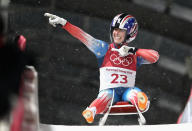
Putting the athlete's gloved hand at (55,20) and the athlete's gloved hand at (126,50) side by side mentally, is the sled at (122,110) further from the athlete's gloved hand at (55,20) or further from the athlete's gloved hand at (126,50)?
the athlete's gloved hand at (55,20)

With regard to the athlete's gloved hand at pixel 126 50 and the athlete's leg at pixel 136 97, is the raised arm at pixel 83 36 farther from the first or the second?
the athlete's leg at pixel 136 97

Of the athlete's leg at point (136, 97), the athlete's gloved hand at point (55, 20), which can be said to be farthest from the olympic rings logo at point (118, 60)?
the athlete's gloved hand at point (55, 20)

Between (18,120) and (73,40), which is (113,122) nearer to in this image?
(73,40)

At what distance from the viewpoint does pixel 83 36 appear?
1.31m

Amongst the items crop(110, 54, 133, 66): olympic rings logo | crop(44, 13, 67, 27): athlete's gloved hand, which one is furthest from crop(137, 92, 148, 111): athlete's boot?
crop(44, 13, 67, 27): athlete's gloved hand

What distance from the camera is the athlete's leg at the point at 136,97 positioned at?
1290 mm

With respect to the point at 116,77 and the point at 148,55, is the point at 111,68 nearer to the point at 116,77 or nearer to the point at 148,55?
the point at 116,77

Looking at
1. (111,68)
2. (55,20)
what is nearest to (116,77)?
(111,68)

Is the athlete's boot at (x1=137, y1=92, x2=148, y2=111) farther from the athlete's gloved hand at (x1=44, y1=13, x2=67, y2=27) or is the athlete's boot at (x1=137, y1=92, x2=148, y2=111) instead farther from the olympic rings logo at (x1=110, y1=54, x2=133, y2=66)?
the athlete's gloved hand at (x1=44, y1=13, x2=67, y2=27)

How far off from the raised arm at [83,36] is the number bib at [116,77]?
0.08m

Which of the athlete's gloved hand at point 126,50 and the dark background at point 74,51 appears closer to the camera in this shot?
the athlete's gloved hand at point 126,50

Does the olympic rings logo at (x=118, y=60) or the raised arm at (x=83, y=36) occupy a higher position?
the raised arm at (x=83, y=36)

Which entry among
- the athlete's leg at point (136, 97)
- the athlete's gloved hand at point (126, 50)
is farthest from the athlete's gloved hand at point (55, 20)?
the athlete's leg at point (136, 97)

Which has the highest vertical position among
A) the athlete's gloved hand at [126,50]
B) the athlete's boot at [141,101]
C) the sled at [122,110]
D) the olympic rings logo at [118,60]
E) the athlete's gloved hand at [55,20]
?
the athlete's gloved hand at [55,20]
